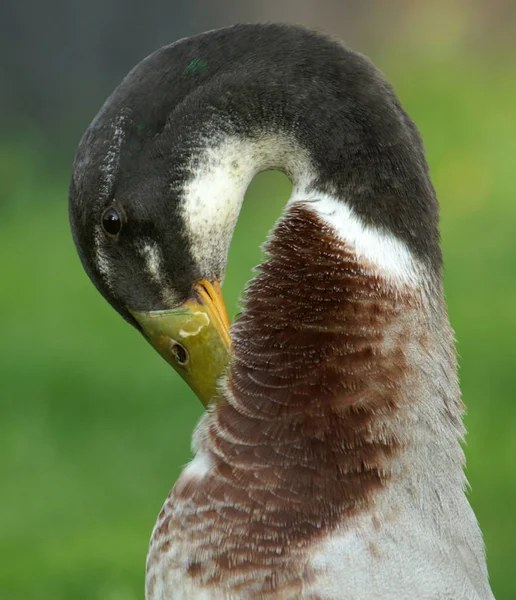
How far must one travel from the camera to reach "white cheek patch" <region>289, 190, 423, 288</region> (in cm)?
200

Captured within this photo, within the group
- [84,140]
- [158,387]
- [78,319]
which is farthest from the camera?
[78,319]

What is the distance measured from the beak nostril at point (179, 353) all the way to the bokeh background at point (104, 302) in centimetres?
143

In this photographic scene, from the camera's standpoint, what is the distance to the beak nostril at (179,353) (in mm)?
2100

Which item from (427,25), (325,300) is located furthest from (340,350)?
(427,25)

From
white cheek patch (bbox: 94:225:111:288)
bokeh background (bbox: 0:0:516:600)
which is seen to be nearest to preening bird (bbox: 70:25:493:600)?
white cheek patch (bbox: 94:225:111:288)

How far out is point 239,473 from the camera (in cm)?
197

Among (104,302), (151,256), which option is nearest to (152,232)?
(151,256)

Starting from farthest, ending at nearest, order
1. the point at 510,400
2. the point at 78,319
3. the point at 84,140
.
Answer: the point at 78,319 → the point at 510,400 → the point at 84,140

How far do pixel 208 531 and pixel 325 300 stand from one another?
0.43 meters

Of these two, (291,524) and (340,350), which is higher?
(340,350)

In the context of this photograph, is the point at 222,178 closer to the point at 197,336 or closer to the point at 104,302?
the point at 197,336

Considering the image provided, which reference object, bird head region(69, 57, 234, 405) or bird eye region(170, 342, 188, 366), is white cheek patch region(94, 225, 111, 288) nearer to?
bird head region(69, 57, 234, 405)

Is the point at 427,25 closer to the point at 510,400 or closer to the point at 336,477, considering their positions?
the point at 510,400

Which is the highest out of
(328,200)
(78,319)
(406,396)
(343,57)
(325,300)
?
(343,57)
